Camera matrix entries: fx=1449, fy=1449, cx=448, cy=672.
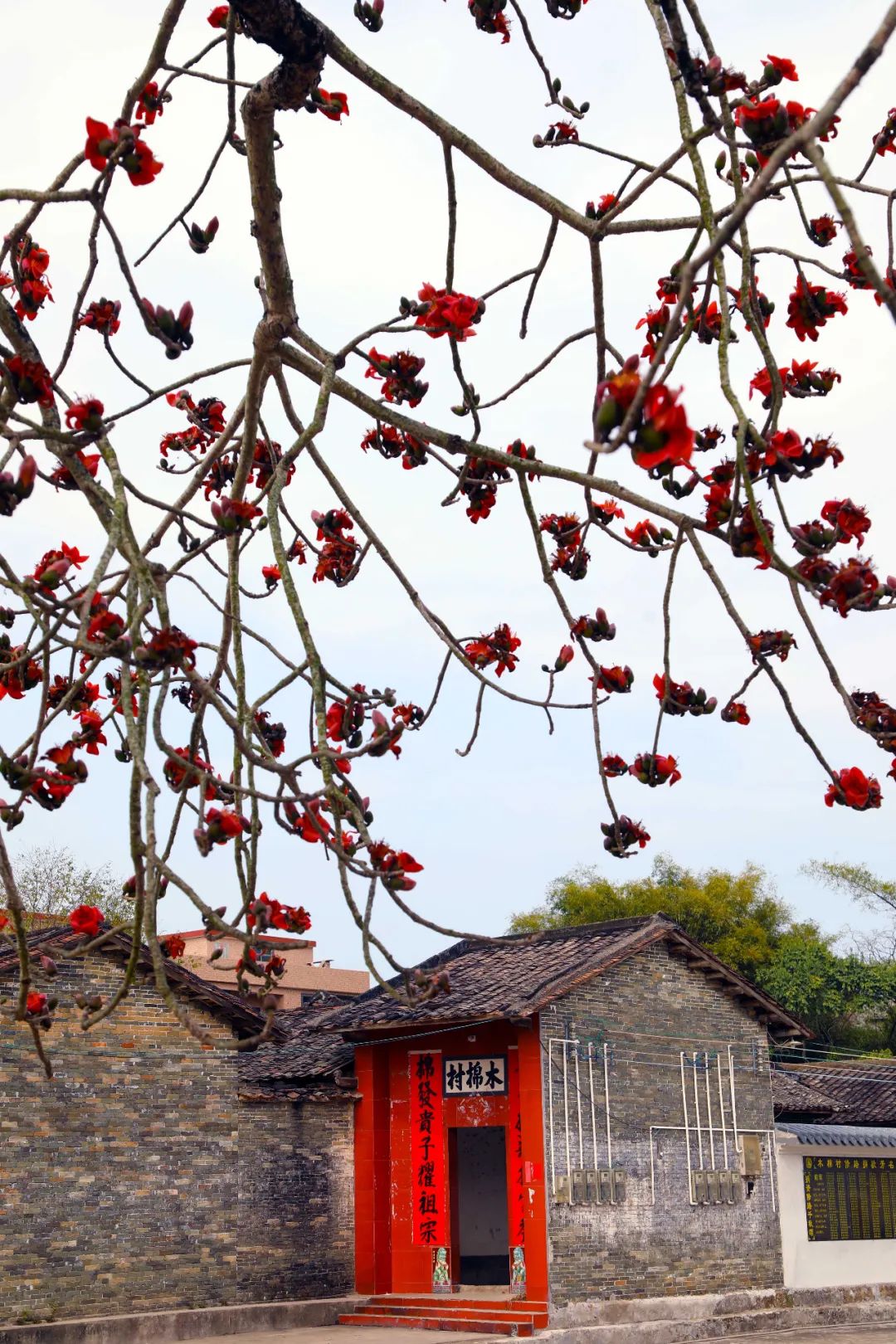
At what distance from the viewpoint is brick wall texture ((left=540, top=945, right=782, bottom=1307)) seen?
1423 centimetres

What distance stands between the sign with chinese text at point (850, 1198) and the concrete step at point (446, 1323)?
5.04m

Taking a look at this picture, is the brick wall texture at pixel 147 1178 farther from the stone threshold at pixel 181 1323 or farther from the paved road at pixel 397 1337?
the paved road at pixel 397 1337

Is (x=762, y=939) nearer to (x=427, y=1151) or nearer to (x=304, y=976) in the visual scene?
(x=304, y=976)

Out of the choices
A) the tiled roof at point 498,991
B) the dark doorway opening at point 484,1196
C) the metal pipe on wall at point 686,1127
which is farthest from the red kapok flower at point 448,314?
the dark doorway opening at point 484,1196

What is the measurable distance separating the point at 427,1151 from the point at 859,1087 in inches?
295

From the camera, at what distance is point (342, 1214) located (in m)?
14.8

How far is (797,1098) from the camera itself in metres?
17.9

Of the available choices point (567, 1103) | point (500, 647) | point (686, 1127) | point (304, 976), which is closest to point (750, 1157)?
point (686, 1127)

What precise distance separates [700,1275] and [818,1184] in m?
2.52

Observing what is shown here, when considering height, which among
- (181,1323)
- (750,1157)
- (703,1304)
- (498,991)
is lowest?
(703,1304)

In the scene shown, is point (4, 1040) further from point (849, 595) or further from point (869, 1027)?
point (869, 1027)

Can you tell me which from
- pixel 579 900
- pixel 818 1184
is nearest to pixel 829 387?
pixel 818 1184

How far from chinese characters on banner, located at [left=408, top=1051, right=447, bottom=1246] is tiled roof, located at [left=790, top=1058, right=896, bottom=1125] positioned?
19.4 ft

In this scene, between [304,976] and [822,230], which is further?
[304,976]
